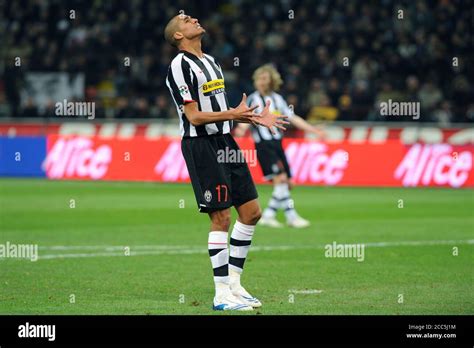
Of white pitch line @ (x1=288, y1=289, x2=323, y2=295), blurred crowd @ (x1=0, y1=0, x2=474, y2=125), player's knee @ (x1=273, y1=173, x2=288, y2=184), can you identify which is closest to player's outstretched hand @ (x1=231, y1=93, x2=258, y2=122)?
white pitch line @ (x1=288, y1=289, x2=323, y2=295)

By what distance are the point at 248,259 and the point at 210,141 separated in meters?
3.86

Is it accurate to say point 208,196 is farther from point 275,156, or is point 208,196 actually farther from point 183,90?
point 275,156

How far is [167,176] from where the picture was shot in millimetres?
26922

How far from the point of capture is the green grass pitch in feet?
32.9

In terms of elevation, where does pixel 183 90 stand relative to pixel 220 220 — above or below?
above

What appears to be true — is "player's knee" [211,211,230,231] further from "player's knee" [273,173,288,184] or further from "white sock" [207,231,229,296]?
"player's knee" [273,173,288,184]

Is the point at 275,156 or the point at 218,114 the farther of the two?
the point at 275,156

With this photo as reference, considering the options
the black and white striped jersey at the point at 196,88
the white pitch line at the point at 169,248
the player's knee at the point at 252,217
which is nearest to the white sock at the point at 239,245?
the player's knee at the point at 252,217

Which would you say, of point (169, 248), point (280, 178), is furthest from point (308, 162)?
point (169, 248)

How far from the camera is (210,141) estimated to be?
9969 millimetres

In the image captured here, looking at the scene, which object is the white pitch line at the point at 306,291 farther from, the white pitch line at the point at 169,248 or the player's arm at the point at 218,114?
the white pitch line at the point at 169,248

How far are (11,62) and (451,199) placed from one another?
17.1 m

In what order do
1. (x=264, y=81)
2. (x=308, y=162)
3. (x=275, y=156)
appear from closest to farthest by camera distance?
(x=264, y=81) → (x=275, y=156) → (x=308, y=162)

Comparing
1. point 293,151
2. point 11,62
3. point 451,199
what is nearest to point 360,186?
point 293,151
